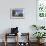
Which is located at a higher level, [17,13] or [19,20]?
[17,13]

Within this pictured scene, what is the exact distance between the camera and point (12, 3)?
7.33 metres

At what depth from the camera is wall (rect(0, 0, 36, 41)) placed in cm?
732

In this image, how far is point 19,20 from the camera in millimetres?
7402

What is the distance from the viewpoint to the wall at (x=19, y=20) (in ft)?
24.0

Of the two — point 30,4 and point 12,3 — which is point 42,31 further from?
point 12,3

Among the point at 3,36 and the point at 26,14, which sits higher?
the point at 26,14

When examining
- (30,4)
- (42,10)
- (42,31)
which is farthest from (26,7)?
(42,31)

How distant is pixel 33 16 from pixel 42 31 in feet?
2.66

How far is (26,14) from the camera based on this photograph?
7375 mm

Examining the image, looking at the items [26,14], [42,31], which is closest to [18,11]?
[26,14]

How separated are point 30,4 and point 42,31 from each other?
1.36m

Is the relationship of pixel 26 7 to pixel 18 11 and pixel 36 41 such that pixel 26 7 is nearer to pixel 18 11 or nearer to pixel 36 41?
pixel 18 11

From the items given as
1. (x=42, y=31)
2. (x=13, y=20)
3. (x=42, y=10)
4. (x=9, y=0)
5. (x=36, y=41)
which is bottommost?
(x=36, y=41)

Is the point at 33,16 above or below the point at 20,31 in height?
above
